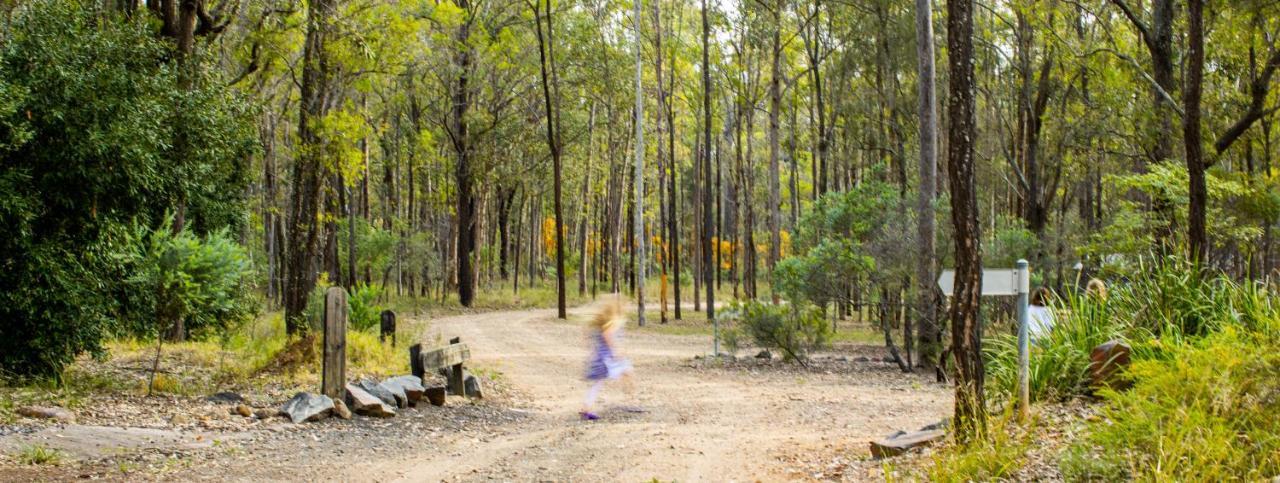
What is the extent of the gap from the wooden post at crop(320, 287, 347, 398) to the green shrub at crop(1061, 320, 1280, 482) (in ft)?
22.9

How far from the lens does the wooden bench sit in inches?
434

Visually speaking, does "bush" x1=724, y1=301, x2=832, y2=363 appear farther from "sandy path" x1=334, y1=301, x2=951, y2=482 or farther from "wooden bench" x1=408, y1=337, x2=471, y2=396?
"wooden bench" x1=408, y1=337, x2=471, y2=396

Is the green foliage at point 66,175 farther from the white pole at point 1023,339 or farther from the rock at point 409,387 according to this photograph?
the white pole at point 1023,339

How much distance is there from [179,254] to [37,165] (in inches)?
67.2

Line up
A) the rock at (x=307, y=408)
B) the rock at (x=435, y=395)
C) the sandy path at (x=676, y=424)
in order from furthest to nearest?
the rock at (x=435, y=395)
the rock at (x=307, y=408)
the sandy path at (x=676, y=424)

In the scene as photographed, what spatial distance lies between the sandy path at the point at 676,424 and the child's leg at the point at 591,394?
173 millimetres

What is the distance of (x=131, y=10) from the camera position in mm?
15109

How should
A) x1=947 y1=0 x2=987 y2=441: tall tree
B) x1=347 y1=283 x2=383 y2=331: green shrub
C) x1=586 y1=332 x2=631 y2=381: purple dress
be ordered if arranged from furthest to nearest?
x1=347 y1=283 x2=383 y2=331: green shrub → x1=586 y1=332 x2=631 y2=381: purple dress → x1=947 y1=0 x2=987 y2=441: tall tree

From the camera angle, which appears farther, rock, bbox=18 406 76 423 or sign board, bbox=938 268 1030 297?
rock, bbox=18 406 76 423

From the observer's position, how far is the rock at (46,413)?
8.20 metres

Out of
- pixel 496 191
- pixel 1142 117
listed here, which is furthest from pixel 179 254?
pixel 496 191

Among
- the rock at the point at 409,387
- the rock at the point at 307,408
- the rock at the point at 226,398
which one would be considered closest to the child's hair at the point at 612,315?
the rock at the point at 409,387

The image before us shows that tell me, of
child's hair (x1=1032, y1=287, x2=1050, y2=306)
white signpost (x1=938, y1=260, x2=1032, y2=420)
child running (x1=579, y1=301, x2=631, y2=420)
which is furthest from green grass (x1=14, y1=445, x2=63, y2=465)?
child's hair (x1=1032, y1=287, x2=1050, y2=306)

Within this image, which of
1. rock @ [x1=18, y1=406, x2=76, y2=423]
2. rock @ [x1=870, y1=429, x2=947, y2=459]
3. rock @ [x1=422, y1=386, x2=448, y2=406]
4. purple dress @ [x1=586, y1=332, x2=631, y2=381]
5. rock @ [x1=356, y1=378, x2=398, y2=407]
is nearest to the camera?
rock @ [x1=870, y1=429, x2=947, y2=459]
